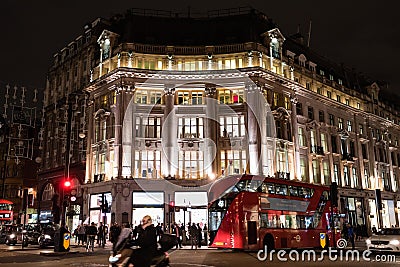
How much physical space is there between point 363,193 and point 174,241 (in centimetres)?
4371

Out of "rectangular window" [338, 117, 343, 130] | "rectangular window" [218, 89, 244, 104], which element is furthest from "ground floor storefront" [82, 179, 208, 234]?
"rectangular window" [338, 117, 343, 130]

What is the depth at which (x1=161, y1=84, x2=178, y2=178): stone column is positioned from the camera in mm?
35531

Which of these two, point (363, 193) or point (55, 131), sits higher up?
point (55, 131)

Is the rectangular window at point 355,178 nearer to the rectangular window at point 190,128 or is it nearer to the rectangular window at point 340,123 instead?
the rectangular window at point 340,123

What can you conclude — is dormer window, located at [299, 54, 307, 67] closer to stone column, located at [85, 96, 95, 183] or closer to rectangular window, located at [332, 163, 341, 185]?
rectangular window, located at [332, 163, 341, 185]

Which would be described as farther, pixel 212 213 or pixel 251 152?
pixel 251 152

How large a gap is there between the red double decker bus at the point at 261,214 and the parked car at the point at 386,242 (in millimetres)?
2312

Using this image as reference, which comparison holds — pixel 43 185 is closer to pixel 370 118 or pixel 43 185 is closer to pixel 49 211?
pixel 49 211

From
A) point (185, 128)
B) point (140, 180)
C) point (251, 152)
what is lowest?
point (140, 180)

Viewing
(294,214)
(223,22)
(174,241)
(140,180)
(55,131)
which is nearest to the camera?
(174,241)

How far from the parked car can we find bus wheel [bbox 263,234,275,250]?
4.63 metres

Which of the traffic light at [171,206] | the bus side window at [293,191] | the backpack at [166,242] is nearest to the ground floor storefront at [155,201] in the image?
the traffic light at [171,206]

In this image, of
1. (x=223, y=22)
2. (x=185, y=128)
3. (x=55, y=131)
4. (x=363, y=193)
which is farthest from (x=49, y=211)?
(x=363, y=193)

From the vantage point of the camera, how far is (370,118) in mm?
52750
